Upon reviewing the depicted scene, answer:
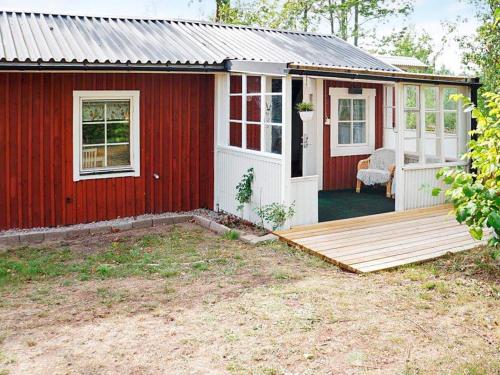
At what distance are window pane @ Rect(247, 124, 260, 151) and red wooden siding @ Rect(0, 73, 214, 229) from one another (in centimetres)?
93

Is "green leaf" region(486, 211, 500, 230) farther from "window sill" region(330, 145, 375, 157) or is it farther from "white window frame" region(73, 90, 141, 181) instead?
"window sill" region(330, 145, 375, 157)

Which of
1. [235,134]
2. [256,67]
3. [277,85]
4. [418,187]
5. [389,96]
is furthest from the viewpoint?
[389,96]

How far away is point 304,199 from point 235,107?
1809 mm

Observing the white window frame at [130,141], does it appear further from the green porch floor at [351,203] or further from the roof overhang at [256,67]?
the green porch floor at [351,203]

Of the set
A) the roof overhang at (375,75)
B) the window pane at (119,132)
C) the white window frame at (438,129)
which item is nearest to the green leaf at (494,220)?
the roof overhang at (375,75)

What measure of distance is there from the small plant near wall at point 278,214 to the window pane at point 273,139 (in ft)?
2.35

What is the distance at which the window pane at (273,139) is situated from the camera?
8.11m

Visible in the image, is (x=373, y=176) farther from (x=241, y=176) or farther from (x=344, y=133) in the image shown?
(x=241, y=176)

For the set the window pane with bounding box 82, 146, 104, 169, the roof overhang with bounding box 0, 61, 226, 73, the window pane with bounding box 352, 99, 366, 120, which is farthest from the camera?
the window pane with bounding box 352, 99, 366, 120

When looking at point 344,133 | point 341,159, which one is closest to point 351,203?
point 341,159

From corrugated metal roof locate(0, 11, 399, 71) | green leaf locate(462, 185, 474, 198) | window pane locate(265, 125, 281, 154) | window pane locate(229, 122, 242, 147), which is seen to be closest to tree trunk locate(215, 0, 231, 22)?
corrugated metal roof locate(0, 11, 399, 71)

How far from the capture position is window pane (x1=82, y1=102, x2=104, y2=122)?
28.2 ft

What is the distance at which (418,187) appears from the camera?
948 centimetres

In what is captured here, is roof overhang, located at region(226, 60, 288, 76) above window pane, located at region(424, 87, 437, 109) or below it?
above
